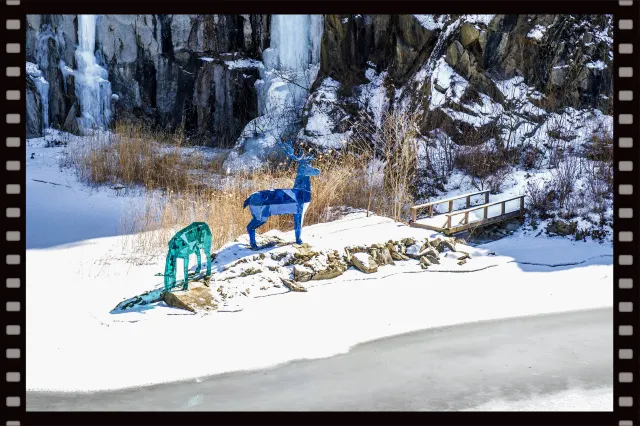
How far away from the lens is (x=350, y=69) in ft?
42.2

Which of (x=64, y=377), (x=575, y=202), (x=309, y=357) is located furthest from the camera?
(x=575, y=202)

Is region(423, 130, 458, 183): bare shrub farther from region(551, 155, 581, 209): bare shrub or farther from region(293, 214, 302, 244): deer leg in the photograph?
region(293, 214, 302, 244): deer leg

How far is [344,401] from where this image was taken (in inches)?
162

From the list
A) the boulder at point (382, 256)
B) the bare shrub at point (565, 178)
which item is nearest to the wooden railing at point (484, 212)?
the bare shrub at point (565, 178)

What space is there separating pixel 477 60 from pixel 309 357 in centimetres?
773

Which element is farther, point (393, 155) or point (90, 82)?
point (90, 82)

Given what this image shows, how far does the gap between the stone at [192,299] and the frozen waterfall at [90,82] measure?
932 cm

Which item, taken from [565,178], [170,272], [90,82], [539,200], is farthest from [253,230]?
[90,82]

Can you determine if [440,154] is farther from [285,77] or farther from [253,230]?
[253,230]

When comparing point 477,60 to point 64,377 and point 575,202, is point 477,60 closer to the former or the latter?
point 575,202
